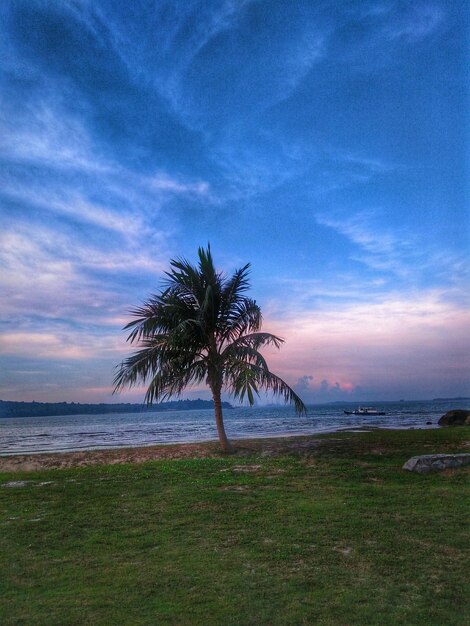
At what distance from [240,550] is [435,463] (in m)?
7.14

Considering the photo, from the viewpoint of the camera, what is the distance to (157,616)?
Result: 15.4 ft

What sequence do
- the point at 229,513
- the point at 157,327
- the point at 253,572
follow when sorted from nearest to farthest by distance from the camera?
the point at 253,572 < the point at 229,513 < the point at 157,327

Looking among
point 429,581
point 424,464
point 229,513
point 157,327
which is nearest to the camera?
point 429,581

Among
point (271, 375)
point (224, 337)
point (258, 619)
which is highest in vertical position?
point (224, 337)

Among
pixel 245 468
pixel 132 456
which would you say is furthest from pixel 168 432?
pixel 245 468

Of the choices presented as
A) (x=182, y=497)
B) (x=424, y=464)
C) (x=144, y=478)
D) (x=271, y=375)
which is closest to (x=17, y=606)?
(x=182, y=497)

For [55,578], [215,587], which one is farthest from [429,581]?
[55,578]

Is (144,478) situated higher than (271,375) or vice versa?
(271,375)

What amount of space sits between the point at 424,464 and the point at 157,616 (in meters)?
8.92

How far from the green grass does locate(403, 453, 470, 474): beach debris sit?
0.31 metres

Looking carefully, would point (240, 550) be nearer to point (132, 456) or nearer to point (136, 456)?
point (136, 456)

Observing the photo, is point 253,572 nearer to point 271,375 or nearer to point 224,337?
point 271,375

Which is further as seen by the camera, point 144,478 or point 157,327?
point 157,327

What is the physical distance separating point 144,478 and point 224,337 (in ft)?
22.8
